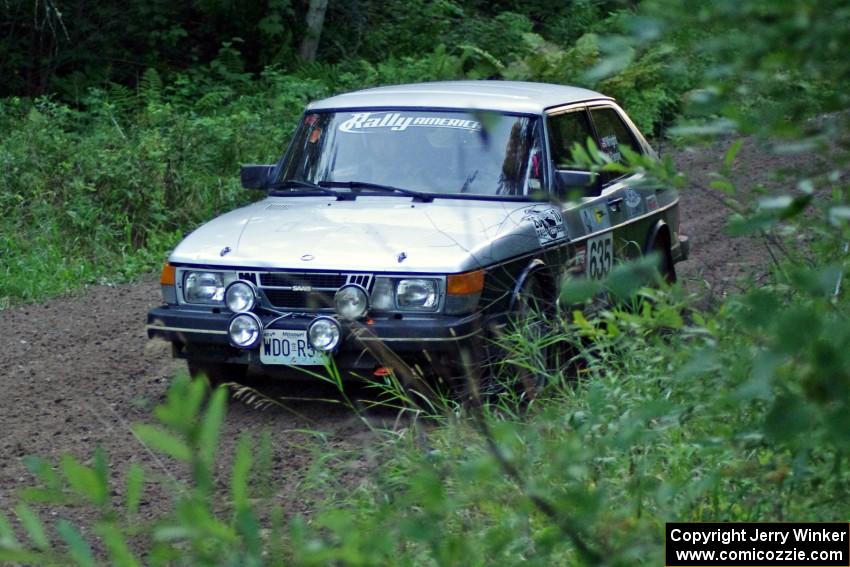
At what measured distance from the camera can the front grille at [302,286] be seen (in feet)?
19.2

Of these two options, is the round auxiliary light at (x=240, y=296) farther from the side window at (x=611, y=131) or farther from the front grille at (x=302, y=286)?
the side window at (x=611, y=131)

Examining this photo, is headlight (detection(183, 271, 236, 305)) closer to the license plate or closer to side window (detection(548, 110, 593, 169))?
the license plate

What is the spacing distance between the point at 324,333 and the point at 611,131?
320 centimetres

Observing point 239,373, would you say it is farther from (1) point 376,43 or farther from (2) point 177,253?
(1) point 376,43

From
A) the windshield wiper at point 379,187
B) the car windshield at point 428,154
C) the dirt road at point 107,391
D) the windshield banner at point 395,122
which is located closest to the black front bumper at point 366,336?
the dirt road at point 107,391

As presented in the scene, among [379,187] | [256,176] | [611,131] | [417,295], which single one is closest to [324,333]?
[417,295]

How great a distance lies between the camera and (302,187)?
7.09 meters

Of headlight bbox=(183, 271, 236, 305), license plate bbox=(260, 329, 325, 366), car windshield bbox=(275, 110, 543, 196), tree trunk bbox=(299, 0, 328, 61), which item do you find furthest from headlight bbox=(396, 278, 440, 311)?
tree trunk bbox=(299, 0, 328, 61)

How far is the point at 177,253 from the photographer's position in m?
6.25

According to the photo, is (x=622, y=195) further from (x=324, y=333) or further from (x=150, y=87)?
(x=150, y=87)

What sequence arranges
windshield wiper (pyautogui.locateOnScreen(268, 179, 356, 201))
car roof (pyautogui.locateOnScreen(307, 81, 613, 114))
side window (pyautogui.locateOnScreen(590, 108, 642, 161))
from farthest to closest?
side window (pyautogui.locateOnScreen(590, 108, 642, 161)) → car roof (pyautogui.locateOnScreen(307, 81, 613, 114)) → windshield wiper (pyautogui.locateOnScreen(268, 179, 356, 201))

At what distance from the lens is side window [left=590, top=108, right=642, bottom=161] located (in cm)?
785

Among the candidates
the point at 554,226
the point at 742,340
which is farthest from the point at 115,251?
the point at 742,340

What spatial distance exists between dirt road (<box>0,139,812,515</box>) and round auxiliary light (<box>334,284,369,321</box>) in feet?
1.80
